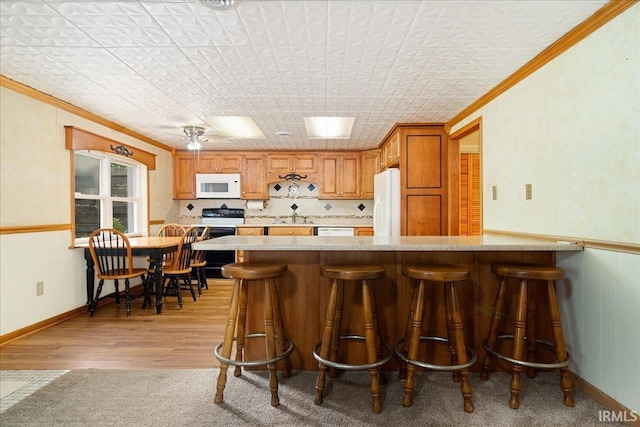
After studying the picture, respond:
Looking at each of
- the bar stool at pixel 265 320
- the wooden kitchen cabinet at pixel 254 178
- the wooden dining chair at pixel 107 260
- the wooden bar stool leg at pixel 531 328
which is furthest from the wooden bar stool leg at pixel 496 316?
the wooden kitchen cabinet at pixel 254 178

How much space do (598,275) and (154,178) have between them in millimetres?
5282

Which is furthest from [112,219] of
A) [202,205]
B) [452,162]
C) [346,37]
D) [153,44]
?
[452,162]

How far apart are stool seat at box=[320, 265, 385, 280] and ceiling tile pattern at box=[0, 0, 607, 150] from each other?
1.38m

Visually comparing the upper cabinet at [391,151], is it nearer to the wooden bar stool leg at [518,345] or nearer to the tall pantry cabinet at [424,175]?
the tall pantry cabinet at [424,175]

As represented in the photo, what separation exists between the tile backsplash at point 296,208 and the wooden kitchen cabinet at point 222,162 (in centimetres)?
58

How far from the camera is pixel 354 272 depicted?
1.80 meters

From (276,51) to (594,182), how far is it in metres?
2.03

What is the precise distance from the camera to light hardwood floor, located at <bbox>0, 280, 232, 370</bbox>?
235 centimetres

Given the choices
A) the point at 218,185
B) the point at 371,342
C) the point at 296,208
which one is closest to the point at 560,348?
the point at 371,342

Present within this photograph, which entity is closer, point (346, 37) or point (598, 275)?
point (598, 275)

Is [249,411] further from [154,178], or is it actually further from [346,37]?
[154,178]

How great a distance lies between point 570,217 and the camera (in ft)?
6.55

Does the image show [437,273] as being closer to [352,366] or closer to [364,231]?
[352,366]

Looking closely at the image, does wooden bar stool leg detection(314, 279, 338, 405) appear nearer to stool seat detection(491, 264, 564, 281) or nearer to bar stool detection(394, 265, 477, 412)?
bar stool detection(394, 265, 477, 412)
